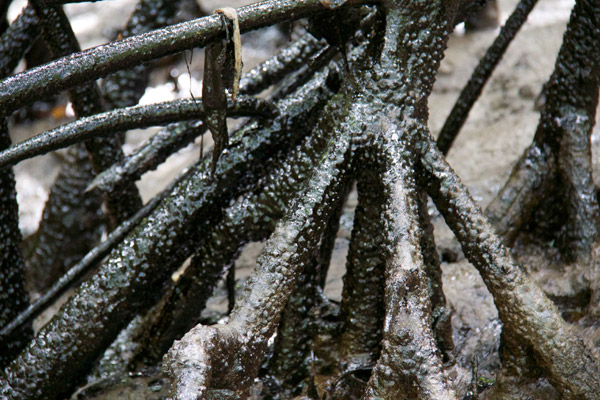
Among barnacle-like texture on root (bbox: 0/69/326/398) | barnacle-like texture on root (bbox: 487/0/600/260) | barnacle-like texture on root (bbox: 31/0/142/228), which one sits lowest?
barnacle-like texture on root (bbox: 0/69/326/398)

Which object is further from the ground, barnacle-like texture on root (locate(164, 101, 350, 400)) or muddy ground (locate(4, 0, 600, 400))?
muddy ground (locate(4, 0, 600, 400))

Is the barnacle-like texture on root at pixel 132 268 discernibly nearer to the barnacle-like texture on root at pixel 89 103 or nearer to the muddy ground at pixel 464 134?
the muddy ground at pixel 464 134

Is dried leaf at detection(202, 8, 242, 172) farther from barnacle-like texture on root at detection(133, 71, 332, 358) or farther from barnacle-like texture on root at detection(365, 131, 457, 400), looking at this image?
barnacle-like texture on root at detection(365, 131, 457, 400)

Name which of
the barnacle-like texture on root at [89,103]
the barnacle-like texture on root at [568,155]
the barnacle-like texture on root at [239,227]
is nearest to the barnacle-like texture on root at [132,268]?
the barnacle-like texture on root at [239,227]

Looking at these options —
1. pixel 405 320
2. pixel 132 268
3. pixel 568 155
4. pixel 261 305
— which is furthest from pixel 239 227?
pixel 568 155

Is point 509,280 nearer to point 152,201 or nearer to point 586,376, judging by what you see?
point 586,376

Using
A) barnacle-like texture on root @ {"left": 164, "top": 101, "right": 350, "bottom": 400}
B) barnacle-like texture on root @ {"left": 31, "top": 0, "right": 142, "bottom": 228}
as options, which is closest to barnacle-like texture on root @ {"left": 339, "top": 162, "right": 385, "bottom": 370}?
barnacle-like texture on root @ {"left": 164, "top": 101, "right": 350, "bottom": 400}

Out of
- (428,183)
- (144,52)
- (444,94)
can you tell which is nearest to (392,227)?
(428,183)

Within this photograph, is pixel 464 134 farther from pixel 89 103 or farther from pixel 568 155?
pixel 89 103
